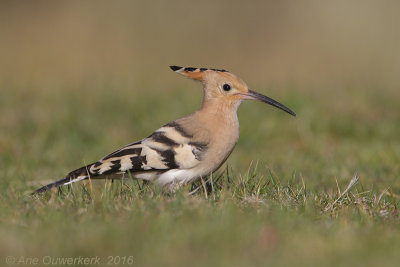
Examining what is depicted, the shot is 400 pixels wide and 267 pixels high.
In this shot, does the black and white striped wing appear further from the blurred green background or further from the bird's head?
the blurred green background

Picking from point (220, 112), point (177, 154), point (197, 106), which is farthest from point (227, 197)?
point (197, 106)

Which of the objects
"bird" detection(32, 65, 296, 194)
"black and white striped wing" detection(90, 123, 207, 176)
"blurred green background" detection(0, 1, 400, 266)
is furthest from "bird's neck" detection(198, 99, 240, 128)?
"blurred green background" detection(0, 1, 400, 266)

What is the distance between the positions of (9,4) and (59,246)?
37.0 feet

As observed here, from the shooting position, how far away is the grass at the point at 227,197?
261 centimetres

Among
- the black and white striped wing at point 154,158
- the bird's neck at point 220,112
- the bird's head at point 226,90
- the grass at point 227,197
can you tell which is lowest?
the grass at point 227,197

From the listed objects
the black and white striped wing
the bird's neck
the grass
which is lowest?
the grass

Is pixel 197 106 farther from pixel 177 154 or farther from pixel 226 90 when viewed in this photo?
pixel 177 154

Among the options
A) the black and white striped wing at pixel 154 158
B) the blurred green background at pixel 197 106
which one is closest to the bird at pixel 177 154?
the black and white striped wing at pixel 154 158

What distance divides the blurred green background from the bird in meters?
0.53

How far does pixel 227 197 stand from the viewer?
349 centimetres

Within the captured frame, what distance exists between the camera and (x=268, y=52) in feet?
40.6

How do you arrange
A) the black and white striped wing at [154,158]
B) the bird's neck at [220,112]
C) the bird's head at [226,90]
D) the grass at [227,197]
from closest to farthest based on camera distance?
the grass at [227,197] → the black and white striped wing at [154,158] → the bird's neck at [220,112] → the bird's head at [226,90]

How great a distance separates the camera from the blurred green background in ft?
8.82

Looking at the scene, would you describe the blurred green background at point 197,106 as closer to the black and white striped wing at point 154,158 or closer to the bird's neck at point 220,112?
the black and white striped wing at point 154,158
